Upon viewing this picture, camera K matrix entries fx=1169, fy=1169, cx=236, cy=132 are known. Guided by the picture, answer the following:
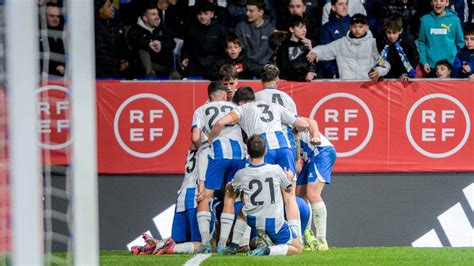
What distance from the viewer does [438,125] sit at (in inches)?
584

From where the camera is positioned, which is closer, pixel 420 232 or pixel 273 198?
pixel 273 198

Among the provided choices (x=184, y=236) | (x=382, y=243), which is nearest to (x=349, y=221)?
(x=382, y=243)

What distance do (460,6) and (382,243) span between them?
3.73m

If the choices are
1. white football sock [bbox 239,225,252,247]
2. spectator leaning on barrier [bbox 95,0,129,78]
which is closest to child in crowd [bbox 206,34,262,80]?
spectator leaning on barrier [bbox 95,0,129,78]

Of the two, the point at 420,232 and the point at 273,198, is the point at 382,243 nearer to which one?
the point at 420,232

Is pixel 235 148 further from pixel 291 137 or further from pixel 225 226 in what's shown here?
pixel 225 226

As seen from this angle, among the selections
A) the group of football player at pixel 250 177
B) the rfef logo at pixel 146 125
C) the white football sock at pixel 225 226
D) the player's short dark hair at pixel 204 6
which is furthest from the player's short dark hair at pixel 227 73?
the player's short dark hair at pixel 204 6

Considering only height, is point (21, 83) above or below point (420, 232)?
above

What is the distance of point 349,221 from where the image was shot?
48.9ft

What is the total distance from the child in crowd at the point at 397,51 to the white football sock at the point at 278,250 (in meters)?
3.80

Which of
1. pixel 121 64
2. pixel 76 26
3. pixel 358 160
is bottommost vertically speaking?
pixel 358 160

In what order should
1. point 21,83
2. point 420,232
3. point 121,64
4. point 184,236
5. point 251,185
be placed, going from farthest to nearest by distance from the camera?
point 121,64 < point 420,232 < point 184,236 < point 251,185 < point 21,83

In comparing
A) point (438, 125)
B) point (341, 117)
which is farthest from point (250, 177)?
point (438, 125)

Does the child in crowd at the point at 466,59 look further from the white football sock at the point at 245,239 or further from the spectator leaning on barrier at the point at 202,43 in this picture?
the white football sock at the point at 245,239
